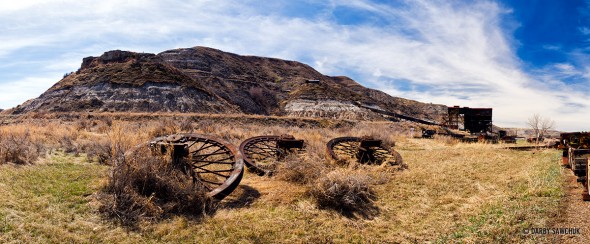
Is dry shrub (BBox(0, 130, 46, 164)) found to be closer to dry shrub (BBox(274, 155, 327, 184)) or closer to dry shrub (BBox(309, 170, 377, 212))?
dry shrub (BBox(274, 155, 327, 184))

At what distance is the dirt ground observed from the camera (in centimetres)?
484

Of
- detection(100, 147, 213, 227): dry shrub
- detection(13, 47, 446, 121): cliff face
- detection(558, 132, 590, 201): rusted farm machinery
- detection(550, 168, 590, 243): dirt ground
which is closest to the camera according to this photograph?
detection(550, 168, 590, 243): dirt ground

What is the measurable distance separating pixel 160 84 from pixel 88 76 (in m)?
12.0

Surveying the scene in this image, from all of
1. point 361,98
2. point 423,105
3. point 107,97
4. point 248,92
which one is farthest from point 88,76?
point 423,105

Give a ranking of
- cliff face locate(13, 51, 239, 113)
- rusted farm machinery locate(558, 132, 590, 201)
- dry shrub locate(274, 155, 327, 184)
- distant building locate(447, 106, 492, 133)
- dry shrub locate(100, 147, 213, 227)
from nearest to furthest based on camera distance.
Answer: dry shrub locate(100, 147, 213, 227), rusted farm machinery locate(558, 132, 590, 201), dry shrub locate(274, 155, 327, 184), distant building locate(447, 106, 492, 133), cliff face locate(13, 51, 239, 113)

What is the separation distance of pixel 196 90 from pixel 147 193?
4537 centimetres

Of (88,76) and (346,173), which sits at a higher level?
(88,76)

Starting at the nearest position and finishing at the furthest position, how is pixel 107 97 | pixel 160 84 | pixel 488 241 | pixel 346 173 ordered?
1. pixel 488 241
2. pixel 346 173
3. pixel 107 97
4. pixel 160 84

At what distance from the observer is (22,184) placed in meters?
6.41

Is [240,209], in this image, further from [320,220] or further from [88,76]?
[88,76]

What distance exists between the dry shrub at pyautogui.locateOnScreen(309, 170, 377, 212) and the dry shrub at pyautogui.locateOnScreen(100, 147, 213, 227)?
226 cm
